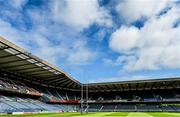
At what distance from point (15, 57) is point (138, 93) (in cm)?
5138

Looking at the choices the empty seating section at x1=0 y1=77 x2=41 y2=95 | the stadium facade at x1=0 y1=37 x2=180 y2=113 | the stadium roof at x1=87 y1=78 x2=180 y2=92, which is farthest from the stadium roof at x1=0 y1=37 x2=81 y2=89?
the stadium roof at x1=87 y1=78 x2=180 y2=92

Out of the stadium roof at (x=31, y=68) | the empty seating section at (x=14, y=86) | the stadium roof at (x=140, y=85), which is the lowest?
the empty seating section at (x=14, y=86)

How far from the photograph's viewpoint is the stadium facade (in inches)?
1879

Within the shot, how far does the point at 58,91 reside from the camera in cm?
8219

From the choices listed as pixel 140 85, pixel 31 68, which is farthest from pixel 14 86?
pixel 140 85

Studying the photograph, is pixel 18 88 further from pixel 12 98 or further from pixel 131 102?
pixel 131 102

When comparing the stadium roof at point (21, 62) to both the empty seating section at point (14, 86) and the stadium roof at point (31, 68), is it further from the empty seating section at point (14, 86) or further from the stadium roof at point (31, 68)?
the empty seating section at point (14, 86)

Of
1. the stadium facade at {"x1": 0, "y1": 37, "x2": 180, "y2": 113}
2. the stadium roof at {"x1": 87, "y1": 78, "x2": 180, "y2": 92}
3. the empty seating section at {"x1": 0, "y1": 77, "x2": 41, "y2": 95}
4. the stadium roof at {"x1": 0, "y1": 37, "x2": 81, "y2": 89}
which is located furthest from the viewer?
the stadium roof at {"x1": 87, "y1": 78, "x2": 180, "y2": 92}

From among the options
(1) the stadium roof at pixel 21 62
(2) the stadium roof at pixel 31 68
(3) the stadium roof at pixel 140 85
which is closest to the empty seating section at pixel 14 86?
(2) the stadium roof at pixel 31 68

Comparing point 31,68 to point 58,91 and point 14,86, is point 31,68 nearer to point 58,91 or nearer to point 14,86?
point 14,86

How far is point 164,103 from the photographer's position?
243 feet

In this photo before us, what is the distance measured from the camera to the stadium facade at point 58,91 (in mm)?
47719

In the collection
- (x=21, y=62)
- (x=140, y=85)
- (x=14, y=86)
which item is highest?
(x=21, y=62)

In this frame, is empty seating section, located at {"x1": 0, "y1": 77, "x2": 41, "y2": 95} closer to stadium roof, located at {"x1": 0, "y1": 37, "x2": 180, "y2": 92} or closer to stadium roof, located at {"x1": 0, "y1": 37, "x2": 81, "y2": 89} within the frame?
stadium roof, located at {"x1": 0, "y1": 37, "x2": 180, "y2": 92}
